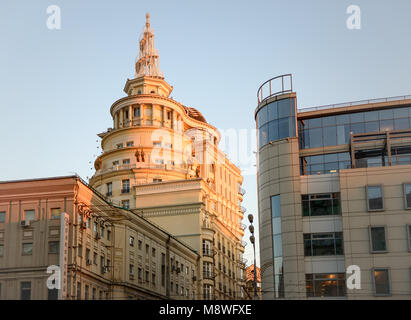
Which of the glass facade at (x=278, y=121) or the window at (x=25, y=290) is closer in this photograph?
the window at (x=25, y=290)

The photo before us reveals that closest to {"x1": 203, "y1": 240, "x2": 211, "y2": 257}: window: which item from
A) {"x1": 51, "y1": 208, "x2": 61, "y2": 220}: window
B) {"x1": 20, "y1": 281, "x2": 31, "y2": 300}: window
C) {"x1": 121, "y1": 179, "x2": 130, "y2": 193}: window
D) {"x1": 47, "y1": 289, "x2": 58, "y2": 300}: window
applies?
{"x1": 121, "y1": 179, "x2": 130, "y2": 193}: window

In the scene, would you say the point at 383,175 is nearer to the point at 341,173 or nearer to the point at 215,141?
the point at 341,173

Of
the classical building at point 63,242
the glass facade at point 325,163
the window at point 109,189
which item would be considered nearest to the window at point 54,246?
Answer: the classical building at point 63,242

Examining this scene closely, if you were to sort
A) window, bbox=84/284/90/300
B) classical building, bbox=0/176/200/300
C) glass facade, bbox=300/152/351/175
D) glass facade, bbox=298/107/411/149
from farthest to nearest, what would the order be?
glass facade, bbox=300/152/351/175, window, bbox=84/284/90/300, glass facade, bbox=298/107/411/149, classical building, bbox=0/176/200/300

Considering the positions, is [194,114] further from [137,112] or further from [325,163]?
[325,163]

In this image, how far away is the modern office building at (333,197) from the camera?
54.7 m

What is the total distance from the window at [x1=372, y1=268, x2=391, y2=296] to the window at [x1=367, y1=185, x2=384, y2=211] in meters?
5.00

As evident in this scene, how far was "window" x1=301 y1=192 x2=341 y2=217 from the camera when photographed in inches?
2266

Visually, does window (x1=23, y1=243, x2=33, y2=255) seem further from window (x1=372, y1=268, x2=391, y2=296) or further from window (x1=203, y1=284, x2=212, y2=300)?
window (x1=203, y1=284, x2=212, y2=300)

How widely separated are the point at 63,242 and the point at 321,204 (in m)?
21.7

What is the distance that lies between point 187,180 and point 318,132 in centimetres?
3613

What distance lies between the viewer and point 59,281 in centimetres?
5600

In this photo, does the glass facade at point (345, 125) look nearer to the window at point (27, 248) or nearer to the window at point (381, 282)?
the window at point (381, 282)

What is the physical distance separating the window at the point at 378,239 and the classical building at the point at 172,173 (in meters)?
37.5
